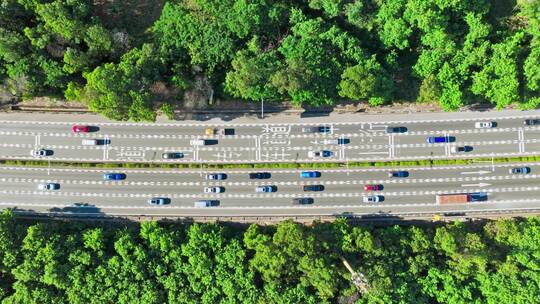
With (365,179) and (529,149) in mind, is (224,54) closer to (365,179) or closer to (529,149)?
(365,179)

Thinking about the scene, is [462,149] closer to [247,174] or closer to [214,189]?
[247,174]

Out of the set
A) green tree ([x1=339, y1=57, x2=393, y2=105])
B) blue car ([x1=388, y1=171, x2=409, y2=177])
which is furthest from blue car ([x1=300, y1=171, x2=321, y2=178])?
green tree ([x1=339, y1=57, x2=393, y2=105])

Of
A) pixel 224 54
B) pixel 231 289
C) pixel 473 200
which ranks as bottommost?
Answer: pixel 231 289

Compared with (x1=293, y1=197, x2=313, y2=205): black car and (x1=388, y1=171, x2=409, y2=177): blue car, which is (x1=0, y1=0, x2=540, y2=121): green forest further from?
(x1=293, y1=197, x2=313, y2=205): black car

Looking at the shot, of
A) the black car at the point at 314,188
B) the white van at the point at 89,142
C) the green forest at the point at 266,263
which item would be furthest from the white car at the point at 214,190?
the white van at the point at 89,142

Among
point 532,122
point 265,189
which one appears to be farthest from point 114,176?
point 532,122

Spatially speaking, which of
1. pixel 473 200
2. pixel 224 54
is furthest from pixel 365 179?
pixel 224 54

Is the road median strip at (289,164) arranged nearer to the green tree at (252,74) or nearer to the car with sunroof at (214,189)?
the car with sunroof at (214,189)
